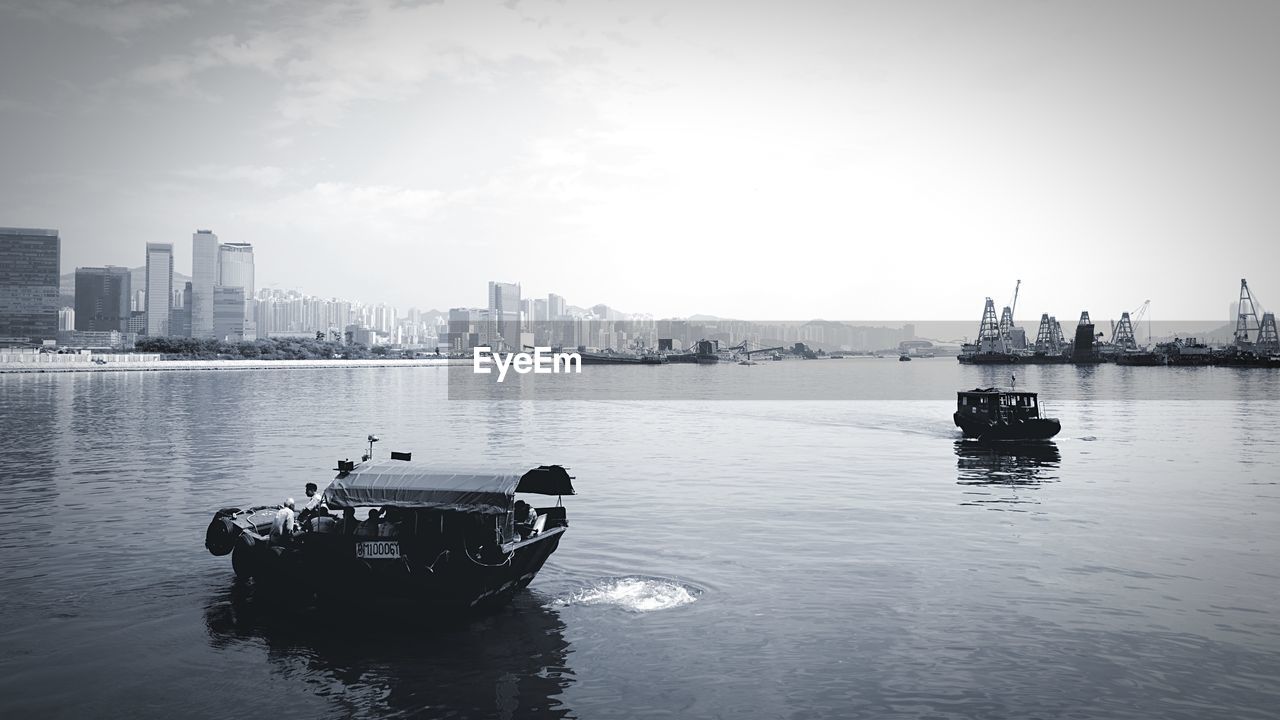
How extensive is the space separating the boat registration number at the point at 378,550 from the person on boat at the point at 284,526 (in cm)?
252

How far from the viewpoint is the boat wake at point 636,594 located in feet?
63.4

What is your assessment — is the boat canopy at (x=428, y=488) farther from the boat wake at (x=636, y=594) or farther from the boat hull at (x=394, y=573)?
the boat wake at (x=636, y=594)

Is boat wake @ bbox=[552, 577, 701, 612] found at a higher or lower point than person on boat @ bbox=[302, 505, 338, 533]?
lower

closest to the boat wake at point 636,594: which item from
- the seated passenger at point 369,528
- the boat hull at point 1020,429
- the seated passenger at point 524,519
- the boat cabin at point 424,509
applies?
the boat cabin at point 424,509

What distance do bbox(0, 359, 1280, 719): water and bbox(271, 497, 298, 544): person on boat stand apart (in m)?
1.49

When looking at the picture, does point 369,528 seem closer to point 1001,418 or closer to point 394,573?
point 394,573

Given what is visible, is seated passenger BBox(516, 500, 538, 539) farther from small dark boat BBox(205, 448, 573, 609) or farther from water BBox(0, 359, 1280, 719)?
water BBox(0, 359, 1280, 719)

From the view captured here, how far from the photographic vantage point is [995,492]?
3544 centimetres

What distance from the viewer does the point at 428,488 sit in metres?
19.0

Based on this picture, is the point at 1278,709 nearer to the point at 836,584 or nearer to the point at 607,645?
the point at 836,584

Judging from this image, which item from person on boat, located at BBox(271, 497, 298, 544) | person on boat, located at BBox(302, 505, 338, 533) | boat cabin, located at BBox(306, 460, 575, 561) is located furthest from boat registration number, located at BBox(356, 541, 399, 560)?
person on boat, located at BBox(271, 497, 298, 544)

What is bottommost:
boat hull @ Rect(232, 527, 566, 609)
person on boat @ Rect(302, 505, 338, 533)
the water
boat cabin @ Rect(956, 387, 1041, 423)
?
the water

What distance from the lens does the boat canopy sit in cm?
1873

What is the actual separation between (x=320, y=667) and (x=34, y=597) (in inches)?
349
